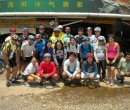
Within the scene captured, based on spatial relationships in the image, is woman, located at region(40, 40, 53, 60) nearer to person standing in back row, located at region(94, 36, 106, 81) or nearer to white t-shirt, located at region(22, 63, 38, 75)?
white t-shirt, located at region(22, 63, 38, 75)

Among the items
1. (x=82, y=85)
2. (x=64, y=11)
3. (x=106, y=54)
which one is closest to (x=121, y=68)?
(x=106, y=54)

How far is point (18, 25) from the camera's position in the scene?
1370cm

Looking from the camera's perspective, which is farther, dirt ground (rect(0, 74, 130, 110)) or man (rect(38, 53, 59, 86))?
man (rect(38, 53, 59, 86))

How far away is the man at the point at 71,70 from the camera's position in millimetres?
8602

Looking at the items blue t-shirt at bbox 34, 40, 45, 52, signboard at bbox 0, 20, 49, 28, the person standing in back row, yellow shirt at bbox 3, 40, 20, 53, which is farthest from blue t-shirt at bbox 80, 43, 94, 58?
signboard at bbox 0, 20, 49, 28

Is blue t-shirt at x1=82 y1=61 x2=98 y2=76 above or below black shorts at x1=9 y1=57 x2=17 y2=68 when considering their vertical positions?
below

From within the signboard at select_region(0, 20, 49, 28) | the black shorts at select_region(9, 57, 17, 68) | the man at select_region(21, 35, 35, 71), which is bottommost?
the black shorts at select_region(9, 57, 17, 68)

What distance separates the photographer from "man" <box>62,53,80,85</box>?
8.60 meters

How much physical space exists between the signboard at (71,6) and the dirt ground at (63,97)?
510 centimetres

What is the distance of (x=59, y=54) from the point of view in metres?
8.95

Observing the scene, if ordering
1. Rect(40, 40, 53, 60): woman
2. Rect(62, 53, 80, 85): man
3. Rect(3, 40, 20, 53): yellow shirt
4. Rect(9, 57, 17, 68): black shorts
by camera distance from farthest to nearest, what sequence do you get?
Rect(40, 40, 53, 60): woman → Rect(62, 53, 80, 85): man → Rect(9, 57, 17, 68): black shorts → Rect(3, 40, 20, 53): yellow shirt

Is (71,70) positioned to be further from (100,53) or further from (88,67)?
(100,53)

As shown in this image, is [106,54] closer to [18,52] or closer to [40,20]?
[18,52]

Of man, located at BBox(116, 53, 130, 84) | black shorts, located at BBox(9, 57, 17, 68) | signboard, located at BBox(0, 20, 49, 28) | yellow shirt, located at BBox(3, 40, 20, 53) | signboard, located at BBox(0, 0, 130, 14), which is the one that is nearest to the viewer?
yellow shirt, located at BBox(3, 40, 20, 53)
